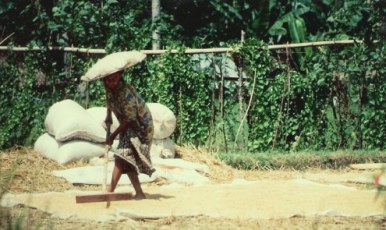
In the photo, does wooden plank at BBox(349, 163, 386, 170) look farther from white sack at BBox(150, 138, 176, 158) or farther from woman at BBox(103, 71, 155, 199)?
woman at BBox(103, 71, 155, 199)

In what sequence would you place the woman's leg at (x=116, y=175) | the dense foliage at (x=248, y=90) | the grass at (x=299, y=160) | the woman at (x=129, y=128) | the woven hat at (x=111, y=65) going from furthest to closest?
the dense foliage at (x=248, y=90)
the grass at (x=299, y=160)
the woman's leg at (x=116, y=175)
the woman at (x=129, y=128)
the woven hat at (x=111, y=65)

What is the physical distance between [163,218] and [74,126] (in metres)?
3.24

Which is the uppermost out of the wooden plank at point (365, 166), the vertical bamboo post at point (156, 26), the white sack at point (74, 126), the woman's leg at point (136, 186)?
the vertical bamboo post at point (156, 26)

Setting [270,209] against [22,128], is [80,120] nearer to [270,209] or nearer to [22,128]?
[22,128]

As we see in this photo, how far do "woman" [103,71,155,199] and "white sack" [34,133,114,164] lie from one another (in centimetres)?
202

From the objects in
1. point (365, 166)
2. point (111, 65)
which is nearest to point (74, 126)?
point (111, 65)

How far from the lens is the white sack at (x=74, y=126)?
807 cm

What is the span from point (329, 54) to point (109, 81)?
14.6 feet

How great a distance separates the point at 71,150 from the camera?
806 centimetres

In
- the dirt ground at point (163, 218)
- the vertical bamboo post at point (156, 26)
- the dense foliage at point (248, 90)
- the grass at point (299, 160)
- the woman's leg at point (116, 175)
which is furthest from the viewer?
the vertical bamboo post at point (156, 26)

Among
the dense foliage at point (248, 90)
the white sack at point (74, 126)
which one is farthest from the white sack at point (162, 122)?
the dense foliage at point (248, 90)

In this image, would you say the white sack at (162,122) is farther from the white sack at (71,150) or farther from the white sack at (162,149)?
the white sack at (71,150)

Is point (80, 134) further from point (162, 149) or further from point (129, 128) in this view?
point (129, 128)

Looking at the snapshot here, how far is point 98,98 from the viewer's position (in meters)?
9.73
